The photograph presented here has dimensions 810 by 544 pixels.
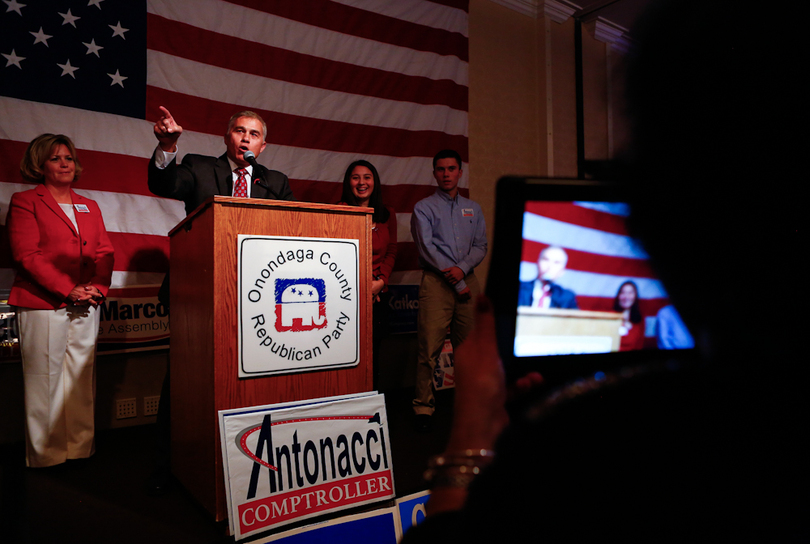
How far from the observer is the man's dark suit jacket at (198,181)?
1739 mm

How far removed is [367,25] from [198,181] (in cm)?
211

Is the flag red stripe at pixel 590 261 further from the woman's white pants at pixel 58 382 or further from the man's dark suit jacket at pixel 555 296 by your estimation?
the woman's white pants at pixel 58 382

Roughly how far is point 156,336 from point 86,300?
1.71ft

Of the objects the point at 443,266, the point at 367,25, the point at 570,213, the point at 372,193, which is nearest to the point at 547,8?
the point at 367,25

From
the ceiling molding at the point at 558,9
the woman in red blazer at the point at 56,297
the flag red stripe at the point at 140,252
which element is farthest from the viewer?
the ceiling molding at the point at 558,9

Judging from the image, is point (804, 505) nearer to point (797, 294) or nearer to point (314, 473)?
point (797, 294)

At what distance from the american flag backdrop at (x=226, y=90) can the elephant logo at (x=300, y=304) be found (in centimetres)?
158

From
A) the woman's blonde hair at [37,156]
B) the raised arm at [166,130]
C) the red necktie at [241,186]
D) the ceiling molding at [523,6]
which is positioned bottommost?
the red necktie at [241,186]

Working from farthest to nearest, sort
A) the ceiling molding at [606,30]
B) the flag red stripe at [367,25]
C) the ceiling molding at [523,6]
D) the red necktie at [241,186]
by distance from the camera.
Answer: the ceiling molding at [606,30] < the ceiling molding at [523,6] < the flag red stripe at [367,25] < the red necktie at [241,186]

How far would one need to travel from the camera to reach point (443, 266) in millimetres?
2844

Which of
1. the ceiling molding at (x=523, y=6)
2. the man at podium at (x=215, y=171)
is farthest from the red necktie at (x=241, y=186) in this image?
the ceiling molding at (x=523, y=6)

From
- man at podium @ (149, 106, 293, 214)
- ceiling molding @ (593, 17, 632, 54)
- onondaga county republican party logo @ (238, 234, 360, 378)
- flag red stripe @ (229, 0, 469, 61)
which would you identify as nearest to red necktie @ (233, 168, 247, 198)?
man at podium @ (149, 106, 293, 214)

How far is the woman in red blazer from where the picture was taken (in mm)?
2109

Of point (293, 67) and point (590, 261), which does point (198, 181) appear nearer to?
point (293, 67)
